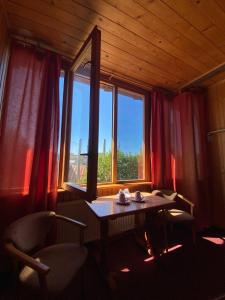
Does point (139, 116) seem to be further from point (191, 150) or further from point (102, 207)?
point (102, 207)

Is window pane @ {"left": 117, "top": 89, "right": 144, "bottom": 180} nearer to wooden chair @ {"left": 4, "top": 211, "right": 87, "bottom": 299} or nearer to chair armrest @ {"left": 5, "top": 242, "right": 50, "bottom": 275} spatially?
wooden chair @ {"left": 4, "top": 211, "right": 87, "bottom": 299}

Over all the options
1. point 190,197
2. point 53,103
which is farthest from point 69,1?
point 190,197

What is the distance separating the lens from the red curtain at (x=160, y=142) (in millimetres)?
2855

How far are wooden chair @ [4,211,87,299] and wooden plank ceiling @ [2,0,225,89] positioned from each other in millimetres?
1961

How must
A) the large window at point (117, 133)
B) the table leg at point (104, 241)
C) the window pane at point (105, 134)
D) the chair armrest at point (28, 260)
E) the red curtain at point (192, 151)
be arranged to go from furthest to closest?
the red curtain at point (192, 151) → the window pane at point (105, 134) → the large window at point (117, 133) → the table leg at point (104, 241) → the chair armrest at point (28, 260)

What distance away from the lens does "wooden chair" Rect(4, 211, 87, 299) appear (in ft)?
3.29

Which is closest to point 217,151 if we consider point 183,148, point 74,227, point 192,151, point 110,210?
point 192,151

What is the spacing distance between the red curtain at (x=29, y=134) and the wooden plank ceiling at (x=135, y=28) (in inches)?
11.2

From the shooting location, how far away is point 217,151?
2.88m

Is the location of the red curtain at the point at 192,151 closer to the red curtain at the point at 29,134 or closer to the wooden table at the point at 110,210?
the wooden table at the point at 110,210

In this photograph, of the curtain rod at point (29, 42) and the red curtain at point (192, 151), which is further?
the red curtain at point (192, 151)

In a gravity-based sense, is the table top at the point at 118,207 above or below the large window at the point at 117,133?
below

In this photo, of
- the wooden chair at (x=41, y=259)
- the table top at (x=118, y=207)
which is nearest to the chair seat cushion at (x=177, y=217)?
the table top at (x=118, y=207)

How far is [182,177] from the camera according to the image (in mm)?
2904
